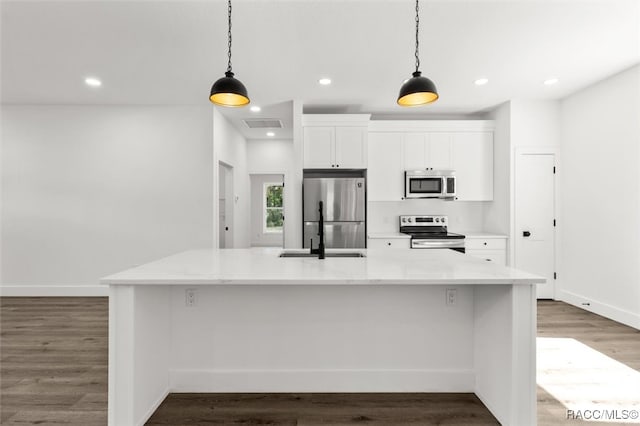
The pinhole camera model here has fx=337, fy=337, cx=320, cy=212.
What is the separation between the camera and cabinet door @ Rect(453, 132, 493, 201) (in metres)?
4.91

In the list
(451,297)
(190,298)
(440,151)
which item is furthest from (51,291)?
(440,151)

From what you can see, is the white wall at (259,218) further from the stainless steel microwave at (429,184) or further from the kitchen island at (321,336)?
the kitchen island at (321,336)

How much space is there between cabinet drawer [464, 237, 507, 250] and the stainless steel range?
12 centimetres

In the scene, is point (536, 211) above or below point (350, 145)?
below

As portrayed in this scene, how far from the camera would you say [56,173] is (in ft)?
15.8

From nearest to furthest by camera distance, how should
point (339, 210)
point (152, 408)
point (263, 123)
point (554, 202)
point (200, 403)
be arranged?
point (152, 408), point (200, 403), point (339, 210), point (554, 202), point (263, 123)

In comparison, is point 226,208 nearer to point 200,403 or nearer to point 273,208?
point 273,208

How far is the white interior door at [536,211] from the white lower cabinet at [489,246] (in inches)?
6.8

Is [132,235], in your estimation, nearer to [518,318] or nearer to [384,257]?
[384,257]

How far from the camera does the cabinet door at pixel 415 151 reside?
4887 millimetres

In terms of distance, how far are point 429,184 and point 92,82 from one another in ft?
14.6

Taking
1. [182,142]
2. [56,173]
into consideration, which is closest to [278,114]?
[182,142]

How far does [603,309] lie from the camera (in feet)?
12.8

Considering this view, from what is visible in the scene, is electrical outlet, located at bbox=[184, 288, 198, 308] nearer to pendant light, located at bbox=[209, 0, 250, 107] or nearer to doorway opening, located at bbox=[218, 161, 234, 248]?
pendant light, located at bbox=[209, 0, 250, 107]
